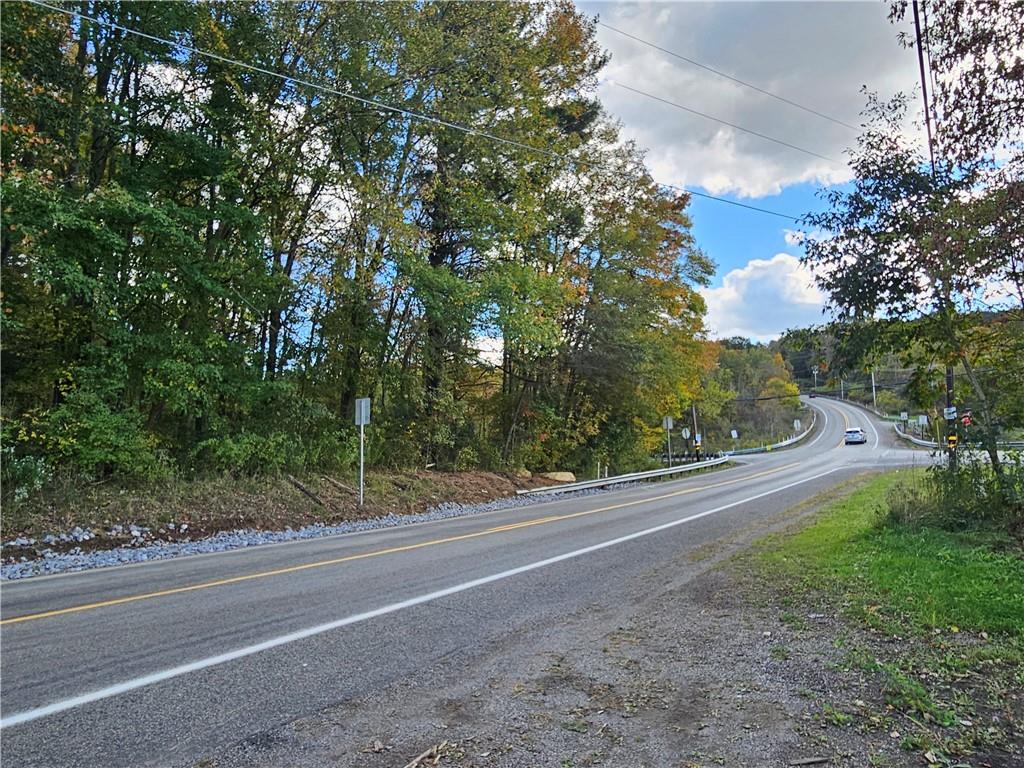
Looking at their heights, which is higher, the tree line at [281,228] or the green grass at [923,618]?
the tree line at [281,228]

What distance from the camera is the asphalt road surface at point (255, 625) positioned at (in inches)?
123

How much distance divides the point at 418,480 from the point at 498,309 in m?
5.42

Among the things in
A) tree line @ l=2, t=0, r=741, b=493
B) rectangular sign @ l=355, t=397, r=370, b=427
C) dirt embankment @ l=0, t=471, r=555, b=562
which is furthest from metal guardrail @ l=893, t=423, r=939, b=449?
rectangular sign @ l=355, t=397, r=370, b=427

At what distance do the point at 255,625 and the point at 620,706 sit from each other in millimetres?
3132

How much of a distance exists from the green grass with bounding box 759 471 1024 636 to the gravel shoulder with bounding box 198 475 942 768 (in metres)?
0.75

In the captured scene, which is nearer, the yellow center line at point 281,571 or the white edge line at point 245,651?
the white edge line at point 245,651

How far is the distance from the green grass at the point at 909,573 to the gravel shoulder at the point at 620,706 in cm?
75

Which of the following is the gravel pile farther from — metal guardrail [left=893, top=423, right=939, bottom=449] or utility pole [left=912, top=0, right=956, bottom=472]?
metal guardrail [left=893, top=423, right=939, bottom=449]

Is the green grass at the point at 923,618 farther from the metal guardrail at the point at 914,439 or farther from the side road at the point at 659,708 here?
the metal guardrail at the point at 914,439

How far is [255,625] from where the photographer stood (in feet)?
15.8

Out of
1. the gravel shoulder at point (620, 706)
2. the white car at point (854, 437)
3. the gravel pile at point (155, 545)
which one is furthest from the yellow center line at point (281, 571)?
the white car at point (854, 437)

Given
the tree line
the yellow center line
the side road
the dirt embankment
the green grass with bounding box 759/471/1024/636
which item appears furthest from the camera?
the tree line

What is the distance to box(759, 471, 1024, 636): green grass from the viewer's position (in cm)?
462

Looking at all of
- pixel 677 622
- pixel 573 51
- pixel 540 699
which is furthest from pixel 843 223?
pixel 573 51
